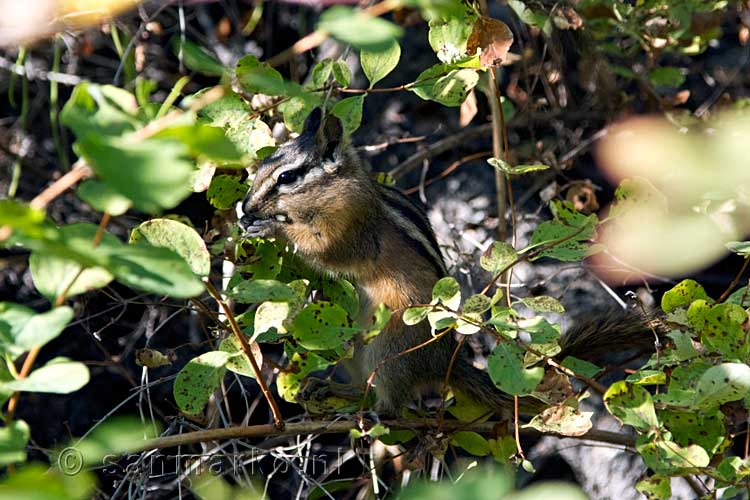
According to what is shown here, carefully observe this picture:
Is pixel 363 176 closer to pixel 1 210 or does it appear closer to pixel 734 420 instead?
pixel 734 420

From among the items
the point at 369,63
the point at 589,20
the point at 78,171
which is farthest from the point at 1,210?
the point at 589,20

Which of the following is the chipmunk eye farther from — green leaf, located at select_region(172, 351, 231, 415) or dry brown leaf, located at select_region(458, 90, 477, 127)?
→ green leaf, located at select_region(172, 351, 231, 415)

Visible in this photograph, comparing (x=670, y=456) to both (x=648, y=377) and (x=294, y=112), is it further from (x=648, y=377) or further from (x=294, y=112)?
(x=294, y=112)

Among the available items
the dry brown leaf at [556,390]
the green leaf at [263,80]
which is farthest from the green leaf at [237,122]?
the dry brown leaf at [556,390]

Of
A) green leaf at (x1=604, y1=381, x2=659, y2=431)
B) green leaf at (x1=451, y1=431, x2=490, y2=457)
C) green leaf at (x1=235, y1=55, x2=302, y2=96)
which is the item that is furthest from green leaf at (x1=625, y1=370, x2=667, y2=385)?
green leaf at (x1=235, y1=55, x2=302, y2=96)

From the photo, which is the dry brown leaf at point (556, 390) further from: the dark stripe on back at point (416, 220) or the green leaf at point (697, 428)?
the dark stripe on back at point (416, 220)

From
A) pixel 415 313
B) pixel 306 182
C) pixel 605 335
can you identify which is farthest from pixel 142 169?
pixel 605 335

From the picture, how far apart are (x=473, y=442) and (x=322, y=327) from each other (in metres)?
0.77

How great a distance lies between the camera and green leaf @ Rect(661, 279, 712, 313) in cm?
211

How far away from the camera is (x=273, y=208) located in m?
2.59

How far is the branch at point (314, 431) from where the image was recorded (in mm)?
→ 1957

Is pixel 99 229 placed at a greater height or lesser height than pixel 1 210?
lesser

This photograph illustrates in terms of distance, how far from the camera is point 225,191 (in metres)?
2.42

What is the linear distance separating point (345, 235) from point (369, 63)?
89 cm
